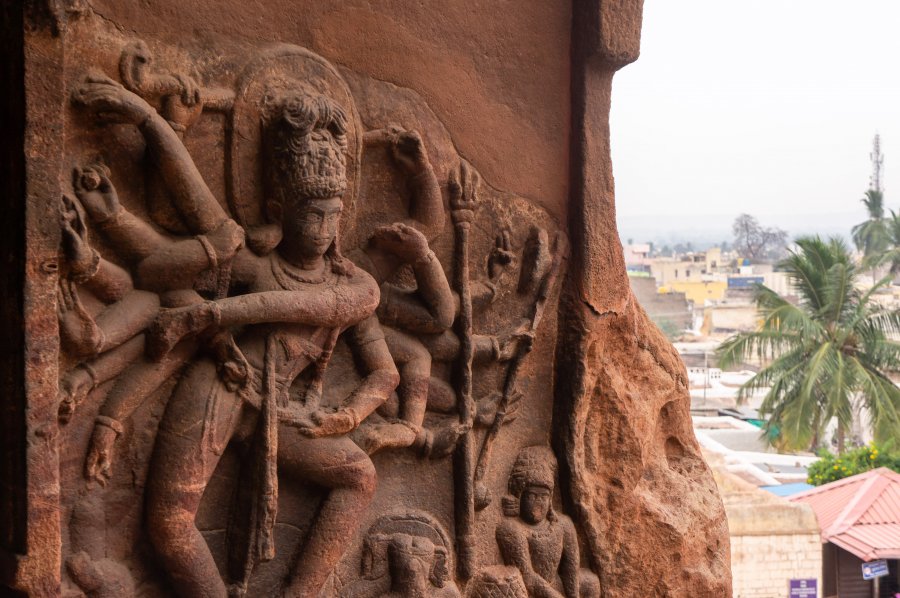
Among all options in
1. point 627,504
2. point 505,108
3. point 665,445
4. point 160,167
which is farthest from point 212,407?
point 665,445

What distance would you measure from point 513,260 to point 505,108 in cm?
69

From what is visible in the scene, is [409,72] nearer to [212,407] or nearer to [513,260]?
[513,260]

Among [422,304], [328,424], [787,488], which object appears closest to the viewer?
[328,424]

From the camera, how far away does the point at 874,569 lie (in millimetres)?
11344

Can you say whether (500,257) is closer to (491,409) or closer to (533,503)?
(491,409)

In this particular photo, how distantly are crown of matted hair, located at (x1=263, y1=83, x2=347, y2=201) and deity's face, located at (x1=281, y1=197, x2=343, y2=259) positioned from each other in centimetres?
3

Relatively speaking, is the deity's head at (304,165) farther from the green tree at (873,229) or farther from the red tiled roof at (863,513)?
the green tree at (873,229)

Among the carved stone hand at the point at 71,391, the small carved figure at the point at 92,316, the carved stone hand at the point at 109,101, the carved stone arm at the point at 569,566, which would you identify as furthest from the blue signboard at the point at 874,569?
the carved stone hand at the point at 109,101

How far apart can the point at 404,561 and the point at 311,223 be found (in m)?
1.45

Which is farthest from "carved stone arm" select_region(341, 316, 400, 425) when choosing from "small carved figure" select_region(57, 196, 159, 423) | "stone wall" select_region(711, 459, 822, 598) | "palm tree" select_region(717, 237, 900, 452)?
"palm tree" select_region(717, 237, 900, 452)

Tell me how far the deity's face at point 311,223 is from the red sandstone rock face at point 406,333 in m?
0.08

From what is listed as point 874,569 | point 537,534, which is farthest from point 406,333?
point 874,569

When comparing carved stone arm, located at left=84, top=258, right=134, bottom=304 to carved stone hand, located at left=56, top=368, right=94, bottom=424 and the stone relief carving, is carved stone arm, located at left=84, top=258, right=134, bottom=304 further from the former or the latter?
carved stone hand, located at left=56, top=368, right=94, bottom=424

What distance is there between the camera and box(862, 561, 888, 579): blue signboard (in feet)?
37.0
